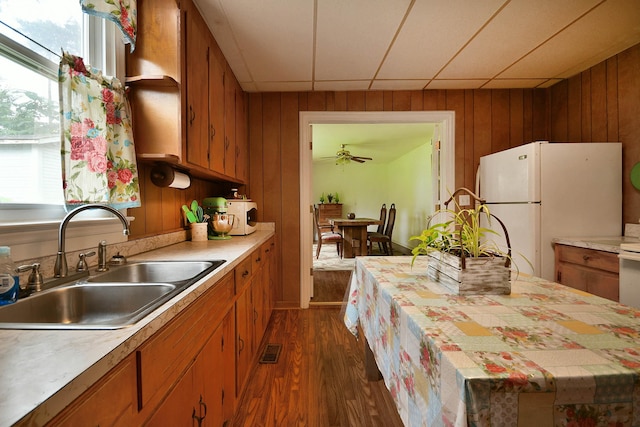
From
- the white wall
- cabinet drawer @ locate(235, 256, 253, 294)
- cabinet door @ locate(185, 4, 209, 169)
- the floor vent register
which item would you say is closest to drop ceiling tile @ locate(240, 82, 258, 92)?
cabinet door @ locate(185, 4, 209, 169)

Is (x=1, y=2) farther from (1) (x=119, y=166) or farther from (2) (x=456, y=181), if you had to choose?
(2) (x=456, y=181)

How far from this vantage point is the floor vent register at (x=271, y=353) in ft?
6.88

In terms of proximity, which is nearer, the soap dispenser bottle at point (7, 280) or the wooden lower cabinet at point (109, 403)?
the wooden lower cabinet at point (109, 403)

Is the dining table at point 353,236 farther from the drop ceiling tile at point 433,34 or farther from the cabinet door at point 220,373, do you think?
the cabinet door at point 220,373

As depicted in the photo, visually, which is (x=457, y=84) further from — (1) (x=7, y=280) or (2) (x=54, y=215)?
(1) (x=7, y=280)

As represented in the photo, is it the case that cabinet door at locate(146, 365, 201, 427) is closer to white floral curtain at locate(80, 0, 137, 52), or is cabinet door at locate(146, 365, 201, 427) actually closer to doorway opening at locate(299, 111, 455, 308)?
white floral curtain at locate(80, 0, 137, 52)

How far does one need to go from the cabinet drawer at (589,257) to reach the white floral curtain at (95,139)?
2.84 metres

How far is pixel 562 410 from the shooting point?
1.81 ft

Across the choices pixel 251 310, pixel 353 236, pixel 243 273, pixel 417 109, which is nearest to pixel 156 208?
pixel 243 273

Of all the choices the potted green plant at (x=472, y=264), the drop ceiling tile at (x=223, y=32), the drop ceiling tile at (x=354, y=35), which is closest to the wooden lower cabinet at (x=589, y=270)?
the potted green plant at (x=472, y=264)

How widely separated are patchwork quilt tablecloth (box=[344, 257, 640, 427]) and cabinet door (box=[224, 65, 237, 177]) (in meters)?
1.79

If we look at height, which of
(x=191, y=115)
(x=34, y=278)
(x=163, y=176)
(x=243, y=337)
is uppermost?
(x=191, y=115)

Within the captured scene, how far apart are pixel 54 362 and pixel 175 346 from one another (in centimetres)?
35

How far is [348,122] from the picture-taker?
123 inches
